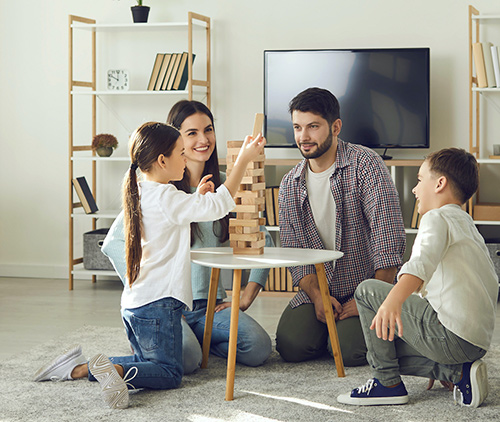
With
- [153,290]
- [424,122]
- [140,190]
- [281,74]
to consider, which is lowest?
[153,290]

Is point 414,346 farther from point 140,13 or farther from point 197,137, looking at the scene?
point 140,13

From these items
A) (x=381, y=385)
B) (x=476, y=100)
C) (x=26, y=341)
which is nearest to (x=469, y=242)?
(x=381, y=385)

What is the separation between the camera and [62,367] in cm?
253

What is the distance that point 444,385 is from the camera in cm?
245

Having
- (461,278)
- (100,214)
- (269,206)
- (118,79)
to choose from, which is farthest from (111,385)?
(118,79)

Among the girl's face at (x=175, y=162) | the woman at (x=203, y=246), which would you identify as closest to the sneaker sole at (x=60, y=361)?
the woman at (x=203, y=246)

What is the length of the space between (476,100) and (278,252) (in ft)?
6.92

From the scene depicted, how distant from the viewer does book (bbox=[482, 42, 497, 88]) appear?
400 centimetres

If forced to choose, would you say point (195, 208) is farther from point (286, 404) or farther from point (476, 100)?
point (476, 100)

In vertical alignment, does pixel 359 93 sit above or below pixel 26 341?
above

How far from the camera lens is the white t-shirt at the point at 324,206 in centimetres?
290

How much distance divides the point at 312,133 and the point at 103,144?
2.01 meters

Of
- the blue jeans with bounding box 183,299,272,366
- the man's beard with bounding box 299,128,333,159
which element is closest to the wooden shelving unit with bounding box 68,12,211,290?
the man's beard with bounding box 299,128,333,159

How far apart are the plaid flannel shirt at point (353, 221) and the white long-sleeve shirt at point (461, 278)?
0.57 meters
